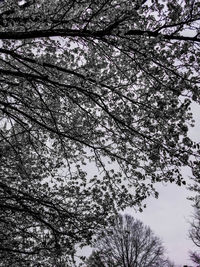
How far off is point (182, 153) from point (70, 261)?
473 centimetres

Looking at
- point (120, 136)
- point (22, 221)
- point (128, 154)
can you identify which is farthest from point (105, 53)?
point (22, 221)

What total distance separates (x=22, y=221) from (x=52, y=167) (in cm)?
190

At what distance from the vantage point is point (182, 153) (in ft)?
18.5

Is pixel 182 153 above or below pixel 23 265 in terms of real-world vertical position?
above

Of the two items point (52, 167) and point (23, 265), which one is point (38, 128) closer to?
point (52, 167)

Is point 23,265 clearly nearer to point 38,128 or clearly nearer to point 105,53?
point 38,128

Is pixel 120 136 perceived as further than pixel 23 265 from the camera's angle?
No

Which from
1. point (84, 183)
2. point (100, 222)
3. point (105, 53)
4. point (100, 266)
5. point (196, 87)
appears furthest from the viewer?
point (100, 266)

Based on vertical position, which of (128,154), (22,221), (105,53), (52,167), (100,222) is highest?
(105,53)

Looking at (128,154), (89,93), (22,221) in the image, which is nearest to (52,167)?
(22,221)

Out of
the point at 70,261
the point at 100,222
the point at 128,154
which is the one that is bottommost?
the point at 70,261

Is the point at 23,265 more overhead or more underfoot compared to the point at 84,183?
more underfoot

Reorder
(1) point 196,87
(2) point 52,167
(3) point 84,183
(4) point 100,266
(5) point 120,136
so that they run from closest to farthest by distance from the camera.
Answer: (1) point 196,87
(5) point 120,136
(3) point 84,183
(2) point 52,167
(4) point 100,266

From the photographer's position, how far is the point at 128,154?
7398 millimetres
